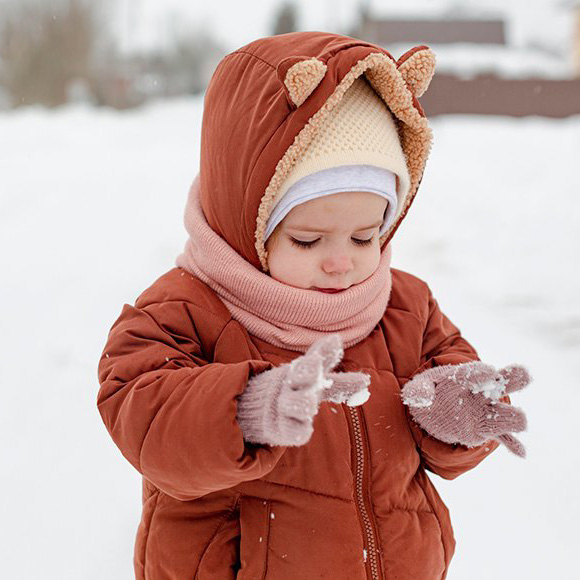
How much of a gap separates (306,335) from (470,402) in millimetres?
333

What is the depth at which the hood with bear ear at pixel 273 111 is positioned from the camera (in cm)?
128

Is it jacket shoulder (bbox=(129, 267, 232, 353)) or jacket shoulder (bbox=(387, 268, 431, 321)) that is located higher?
jacket shoulder (bbox=(129, 267, 232, 353))

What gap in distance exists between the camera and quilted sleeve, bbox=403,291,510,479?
4.65 feet

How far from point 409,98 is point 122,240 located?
11.4ft

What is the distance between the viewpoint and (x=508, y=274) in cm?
412

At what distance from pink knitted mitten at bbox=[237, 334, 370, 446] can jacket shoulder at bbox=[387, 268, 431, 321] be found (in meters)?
0.46

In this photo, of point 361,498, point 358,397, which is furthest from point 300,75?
point 361,498

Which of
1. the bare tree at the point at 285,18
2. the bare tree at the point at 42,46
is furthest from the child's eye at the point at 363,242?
the bare tree at the point at 285,18

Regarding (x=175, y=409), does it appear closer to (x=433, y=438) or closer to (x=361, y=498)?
(x=361, y=498)

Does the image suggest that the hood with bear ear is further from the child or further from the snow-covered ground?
the snow-covered ground

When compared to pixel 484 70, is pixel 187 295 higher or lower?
higher

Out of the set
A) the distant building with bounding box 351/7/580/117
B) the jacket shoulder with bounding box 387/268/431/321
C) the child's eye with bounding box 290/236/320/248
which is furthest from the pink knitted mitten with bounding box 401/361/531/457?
the distant building with bounding box 351/7/580/117

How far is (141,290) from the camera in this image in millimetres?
3598

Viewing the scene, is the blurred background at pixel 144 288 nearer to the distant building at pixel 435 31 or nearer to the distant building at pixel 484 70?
the distant building at pixel 484 70
